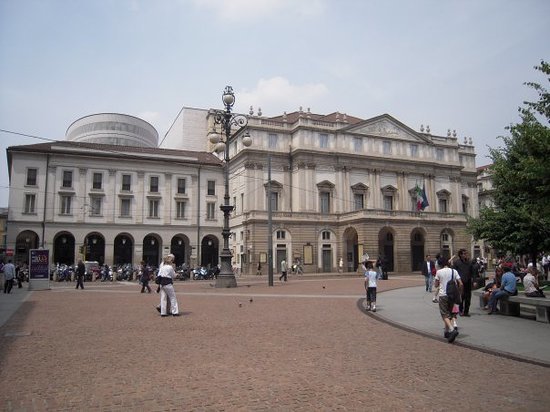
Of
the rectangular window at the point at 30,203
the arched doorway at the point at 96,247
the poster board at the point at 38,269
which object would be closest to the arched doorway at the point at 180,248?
the arched doorway at the point at 96,247

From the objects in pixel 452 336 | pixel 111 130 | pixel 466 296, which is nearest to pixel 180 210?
pixel 111 130

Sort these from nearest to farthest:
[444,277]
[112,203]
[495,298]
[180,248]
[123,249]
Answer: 1. [444,277]
2. [495,298]
3. [112,203]
4. [123,249]
5. [180,248]

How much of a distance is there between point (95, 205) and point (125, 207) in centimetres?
328

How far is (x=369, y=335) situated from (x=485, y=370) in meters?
3.35

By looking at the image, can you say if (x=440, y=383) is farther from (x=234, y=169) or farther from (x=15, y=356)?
(x=234, y=169)

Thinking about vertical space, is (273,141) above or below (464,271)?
above

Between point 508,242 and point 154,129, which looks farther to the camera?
point 154,129

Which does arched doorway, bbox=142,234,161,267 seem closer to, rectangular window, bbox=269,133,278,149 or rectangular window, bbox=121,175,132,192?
rectangular window, bbox=121,175,132,192

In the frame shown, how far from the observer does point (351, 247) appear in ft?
173

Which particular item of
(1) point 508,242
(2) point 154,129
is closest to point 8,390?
(1) point 508,242

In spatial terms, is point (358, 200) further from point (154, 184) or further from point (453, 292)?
point (453, 292)

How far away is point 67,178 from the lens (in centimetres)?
5038

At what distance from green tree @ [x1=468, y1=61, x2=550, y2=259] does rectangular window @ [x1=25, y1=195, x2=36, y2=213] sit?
44.2 metres

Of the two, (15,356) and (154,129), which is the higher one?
(154,129)
